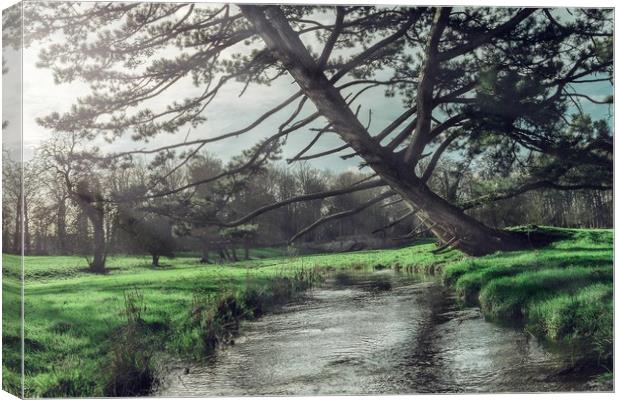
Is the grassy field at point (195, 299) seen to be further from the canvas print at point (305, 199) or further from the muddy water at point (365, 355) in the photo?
the muddy water at point (365, 355)

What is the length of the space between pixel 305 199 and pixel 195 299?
51.3 inches

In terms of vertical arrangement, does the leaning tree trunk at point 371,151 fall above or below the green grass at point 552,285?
above

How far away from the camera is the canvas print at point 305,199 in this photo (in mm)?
5605

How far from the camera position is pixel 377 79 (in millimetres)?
6168

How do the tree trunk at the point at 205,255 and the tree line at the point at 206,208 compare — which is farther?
the tree trunk at the point at 205,255

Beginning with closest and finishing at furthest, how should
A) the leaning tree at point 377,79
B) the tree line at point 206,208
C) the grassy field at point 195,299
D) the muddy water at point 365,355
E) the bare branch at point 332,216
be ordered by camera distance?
the grassy field at point 195,299 < the muddy water at point 365,355 < the tree line at point 206,208 < the leaning tree at point 377,79 < the bare branch at point 332,216

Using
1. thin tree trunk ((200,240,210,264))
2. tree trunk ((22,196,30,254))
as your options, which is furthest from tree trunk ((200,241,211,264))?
tree trunk ((22,196,30,254))

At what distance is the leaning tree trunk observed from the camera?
19.9ft

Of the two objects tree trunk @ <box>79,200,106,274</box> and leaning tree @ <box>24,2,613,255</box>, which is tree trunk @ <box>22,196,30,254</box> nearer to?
tree trunk @ <box>79,200,106,274</box>

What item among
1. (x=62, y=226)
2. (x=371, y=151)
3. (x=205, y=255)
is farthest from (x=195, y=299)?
(x=371, y=151)

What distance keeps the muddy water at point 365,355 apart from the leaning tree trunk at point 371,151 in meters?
0.78

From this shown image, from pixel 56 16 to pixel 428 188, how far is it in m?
3.68

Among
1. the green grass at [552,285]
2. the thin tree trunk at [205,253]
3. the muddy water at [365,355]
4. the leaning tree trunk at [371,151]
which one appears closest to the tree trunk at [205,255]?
the thin tree trunk at [205,253]

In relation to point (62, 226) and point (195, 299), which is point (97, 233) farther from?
point (195, 299)
